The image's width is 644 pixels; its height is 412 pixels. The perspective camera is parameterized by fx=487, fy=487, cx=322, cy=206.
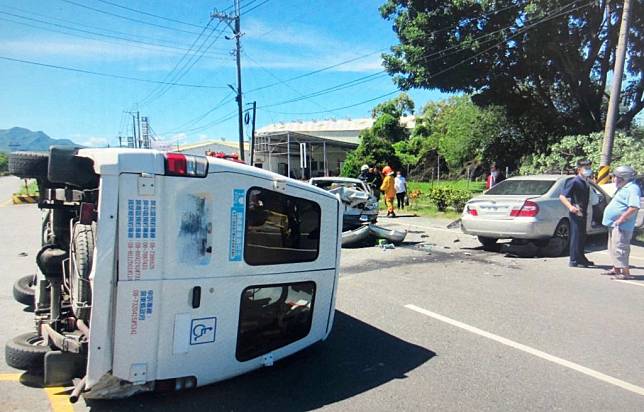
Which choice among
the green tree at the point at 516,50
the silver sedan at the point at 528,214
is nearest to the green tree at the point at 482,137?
the green tree at the point at 516,50

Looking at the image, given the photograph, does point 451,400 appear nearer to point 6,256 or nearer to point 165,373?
point 165,373

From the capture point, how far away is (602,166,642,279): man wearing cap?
7.30m

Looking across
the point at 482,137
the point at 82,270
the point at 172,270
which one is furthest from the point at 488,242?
the point at 482,137

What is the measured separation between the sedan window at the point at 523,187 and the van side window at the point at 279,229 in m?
6.93

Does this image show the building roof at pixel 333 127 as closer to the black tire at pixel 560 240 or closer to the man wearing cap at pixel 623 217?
the black tire at pixel 560 240

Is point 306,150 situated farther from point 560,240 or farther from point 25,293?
point 25,293

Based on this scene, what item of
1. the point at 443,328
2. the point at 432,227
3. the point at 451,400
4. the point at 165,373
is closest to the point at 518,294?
the point at 443,328

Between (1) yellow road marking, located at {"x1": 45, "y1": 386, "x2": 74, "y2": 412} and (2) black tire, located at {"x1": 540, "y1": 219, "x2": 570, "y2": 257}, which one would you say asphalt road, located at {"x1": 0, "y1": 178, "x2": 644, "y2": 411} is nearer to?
(1) yellow road marking, located at {"x1": 45, "y1": 386, "x2": 74, "y2": 412}

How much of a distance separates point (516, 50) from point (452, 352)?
66.4ft

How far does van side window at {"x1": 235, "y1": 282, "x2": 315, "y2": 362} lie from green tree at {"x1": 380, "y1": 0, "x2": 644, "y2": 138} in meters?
18.5

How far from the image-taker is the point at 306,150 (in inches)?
1276

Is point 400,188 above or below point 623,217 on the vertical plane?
above

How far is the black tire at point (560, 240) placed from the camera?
31.2 ft

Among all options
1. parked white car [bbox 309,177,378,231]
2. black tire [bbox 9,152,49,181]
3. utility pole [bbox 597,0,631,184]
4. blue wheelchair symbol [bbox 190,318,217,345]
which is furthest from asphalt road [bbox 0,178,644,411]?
utility pole [bbox 597,0,631,184]
